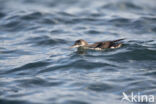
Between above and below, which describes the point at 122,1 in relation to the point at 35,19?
above

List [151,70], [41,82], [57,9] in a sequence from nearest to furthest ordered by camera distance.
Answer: [41,82]
[151,70]
[57,9]

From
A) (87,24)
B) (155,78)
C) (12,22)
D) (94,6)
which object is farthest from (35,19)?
(155,78)

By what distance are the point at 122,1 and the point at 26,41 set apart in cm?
857

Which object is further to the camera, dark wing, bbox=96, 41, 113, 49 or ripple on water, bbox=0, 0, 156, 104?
dark wing, bbox=96, 41, 113, 49

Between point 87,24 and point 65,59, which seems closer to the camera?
point 65,59

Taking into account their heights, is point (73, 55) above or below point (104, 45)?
below

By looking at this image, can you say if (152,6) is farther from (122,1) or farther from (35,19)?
(35,19)

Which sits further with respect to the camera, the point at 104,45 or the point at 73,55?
the point at 104,45

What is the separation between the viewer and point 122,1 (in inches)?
829

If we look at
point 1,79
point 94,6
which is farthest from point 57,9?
point 1,79

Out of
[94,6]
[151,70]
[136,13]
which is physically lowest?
[151,70]

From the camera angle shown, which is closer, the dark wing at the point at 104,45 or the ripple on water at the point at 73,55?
the ripple on water at the point at 73,55

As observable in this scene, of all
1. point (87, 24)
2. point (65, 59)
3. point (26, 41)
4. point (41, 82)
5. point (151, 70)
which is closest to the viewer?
point (41, 82)

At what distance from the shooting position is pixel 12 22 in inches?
652
